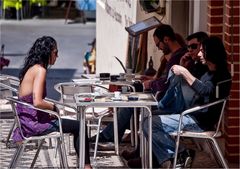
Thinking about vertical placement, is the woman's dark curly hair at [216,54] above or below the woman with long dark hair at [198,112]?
above

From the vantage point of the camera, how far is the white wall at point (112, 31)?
471 inches

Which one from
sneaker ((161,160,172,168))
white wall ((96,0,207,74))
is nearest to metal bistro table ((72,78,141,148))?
sneaker ((161,160,172,168))

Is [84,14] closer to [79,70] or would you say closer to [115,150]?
[79,70]

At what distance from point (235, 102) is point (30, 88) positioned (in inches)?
87.7

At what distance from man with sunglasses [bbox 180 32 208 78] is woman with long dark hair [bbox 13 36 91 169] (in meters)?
1.17

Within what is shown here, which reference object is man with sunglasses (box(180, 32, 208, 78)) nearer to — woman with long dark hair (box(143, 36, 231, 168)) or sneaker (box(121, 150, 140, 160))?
woman with long dark hair (box(143, 36, 231, 168))

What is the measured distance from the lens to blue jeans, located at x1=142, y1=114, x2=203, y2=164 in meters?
7.83

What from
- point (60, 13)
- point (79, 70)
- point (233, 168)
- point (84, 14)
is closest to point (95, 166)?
point (233, 168)

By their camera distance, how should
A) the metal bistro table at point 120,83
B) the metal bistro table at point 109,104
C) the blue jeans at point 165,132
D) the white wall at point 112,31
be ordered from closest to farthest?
the metal bistro table at point 109,104 → the blue jeans at point 165,132 → the metal bistro table at point 120,83 → the white wall at point 112,31

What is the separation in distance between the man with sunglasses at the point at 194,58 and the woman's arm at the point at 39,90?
1379mm

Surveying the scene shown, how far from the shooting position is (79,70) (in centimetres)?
1986

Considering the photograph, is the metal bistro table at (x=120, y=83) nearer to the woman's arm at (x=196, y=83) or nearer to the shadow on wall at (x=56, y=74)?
the woman's arm at (x=196, y=83)

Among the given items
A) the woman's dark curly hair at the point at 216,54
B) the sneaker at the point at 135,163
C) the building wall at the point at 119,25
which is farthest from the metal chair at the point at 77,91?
the building wall at the point at 119,25

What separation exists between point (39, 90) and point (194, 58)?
5.03 feet
